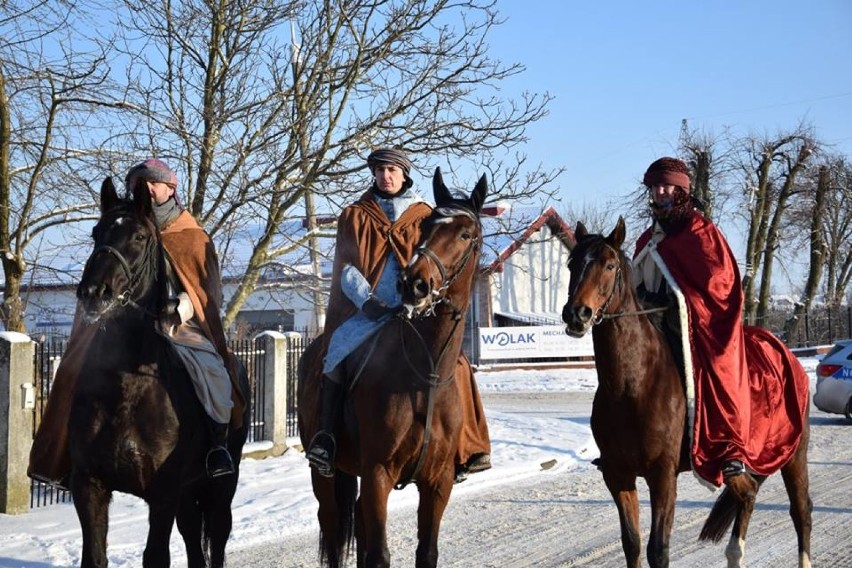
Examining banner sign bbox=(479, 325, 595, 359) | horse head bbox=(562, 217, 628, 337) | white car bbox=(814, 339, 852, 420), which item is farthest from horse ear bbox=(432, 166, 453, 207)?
banner sign bbox=(479, 325, 595, 359)

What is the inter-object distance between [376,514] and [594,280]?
74.4 inches

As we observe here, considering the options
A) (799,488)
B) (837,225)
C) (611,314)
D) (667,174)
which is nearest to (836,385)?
(799,488)

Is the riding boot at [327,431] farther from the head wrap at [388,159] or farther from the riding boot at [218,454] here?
the head wrap at [388,159]

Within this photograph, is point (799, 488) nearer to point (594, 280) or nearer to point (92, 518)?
point (594, 280)

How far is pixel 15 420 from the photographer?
9391mm

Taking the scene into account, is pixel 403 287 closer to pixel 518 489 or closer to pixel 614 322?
pixel 614 322

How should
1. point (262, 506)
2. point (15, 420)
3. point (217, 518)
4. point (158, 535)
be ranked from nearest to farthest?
point (158, 535)
point (217, 518)
point (15, 420)
point (262, 506)

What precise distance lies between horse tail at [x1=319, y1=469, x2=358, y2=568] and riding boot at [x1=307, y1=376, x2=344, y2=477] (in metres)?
0.84

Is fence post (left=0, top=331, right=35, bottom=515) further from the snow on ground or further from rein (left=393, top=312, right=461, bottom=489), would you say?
rein (left=393, top=312, right=461, bottom=489)

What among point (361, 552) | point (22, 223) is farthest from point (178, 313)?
point (22, 223)

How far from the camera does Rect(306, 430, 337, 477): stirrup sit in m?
5.86

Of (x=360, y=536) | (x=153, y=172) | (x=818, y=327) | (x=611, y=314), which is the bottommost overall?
(x=360, y=536)

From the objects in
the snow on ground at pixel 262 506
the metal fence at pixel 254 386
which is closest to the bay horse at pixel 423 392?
the snow on ground at pixel 262 506

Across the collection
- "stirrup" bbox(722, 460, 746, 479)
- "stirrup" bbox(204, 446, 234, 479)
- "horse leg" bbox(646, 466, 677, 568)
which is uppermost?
"stirrup" bbox(204, 446, 234, 479)
